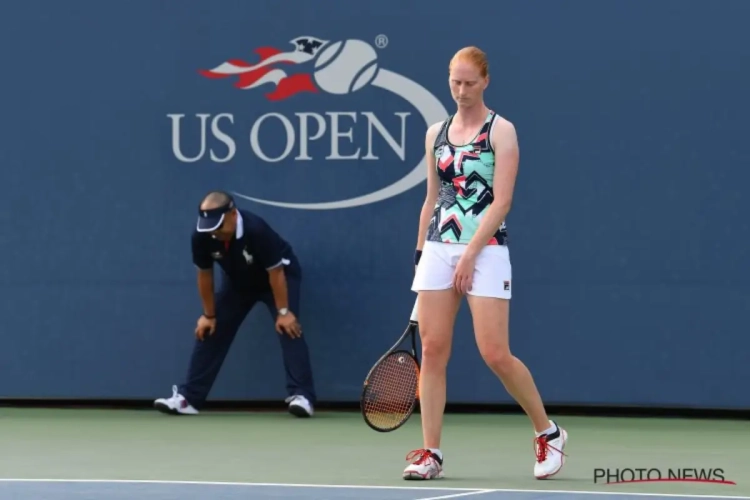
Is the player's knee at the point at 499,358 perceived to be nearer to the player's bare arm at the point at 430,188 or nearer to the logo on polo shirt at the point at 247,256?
the player's bare arm at the point at 430,188

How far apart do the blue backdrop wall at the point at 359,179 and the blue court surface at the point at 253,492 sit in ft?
10.0

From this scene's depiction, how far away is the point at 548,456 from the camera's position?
5754 millimetres

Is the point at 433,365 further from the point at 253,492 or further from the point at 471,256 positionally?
the point at 253,492

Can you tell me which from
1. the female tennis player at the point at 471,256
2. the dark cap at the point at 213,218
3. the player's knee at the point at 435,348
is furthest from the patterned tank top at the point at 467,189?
the dark cap at the point at 213,218

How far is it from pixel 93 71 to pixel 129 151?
496 millimetres

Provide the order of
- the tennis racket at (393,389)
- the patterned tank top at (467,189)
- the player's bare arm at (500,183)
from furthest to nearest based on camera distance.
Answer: the tennis racket at (393,389)
the patterned tank top at (467,189)
the player's bare arm at (500,183)

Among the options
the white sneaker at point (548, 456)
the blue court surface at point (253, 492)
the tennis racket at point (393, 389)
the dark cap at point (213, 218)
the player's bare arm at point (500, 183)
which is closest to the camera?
the blue court surface at point (253, 492)

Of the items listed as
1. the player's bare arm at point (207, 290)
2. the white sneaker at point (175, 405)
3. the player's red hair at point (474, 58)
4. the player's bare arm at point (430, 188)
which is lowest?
the white sneaker at point (175, 405)

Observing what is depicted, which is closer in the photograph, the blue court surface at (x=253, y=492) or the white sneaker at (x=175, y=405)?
the blue court surface at (x=253, y=492)

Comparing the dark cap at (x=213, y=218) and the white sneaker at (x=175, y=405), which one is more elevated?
the dark cap at (x=213, y=218)

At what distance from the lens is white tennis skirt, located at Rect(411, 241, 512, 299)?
5.61 m

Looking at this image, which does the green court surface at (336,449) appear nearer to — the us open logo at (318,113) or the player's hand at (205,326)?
the player's hand at (205,326)

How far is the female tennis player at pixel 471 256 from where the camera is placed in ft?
18.3

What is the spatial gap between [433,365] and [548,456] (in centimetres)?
55
